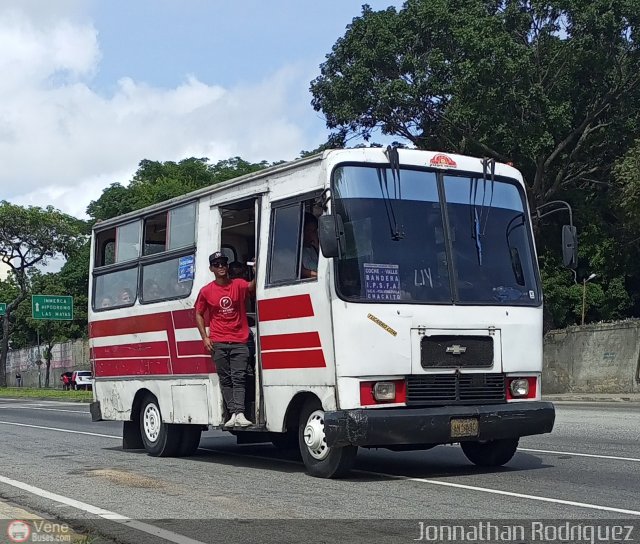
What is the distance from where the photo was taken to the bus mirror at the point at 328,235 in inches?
379

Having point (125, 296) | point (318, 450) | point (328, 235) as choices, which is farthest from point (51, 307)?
point (328, 235)

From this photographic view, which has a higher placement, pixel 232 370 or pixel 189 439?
pixel 232 370

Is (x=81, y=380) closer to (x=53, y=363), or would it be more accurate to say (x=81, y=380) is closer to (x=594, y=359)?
(x=53, y=363)

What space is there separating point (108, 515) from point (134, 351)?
546 centimetres

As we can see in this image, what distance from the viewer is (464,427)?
389 inches

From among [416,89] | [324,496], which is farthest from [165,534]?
[416,89]

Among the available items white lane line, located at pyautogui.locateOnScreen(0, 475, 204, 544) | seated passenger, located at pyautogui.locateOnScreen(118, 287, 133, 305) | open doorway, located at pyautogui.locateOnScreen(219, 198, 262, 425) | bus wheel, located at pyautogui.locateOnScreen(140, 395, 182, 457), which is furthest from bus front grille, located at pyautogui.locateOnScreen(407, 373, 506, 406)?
seated passenger, located at pyautogui.locateOnScreen(118, 287, 133, 305)

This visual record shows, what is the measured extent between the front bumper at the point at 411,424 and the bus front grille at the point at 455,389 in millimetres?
91

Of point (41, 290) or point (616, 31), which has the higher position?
point (616, 31)

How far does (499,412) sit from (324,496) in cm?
202

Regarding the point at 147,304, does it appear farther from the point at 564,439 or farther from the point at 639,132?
the point at 639,132

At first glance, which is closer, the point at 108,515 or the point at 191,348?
the point at 108,515

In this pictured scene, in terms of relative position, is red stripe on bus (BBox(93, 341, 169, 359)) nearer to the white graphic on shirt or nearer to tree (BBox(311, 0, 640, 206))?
the white graphic on shirt

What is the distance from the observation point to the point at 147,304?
1350 cm
